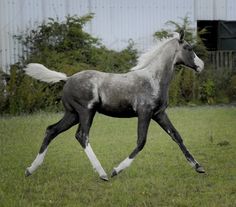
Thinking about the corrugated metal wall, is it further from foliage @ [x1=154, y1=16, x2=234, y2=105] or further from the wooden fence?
the wooden fence

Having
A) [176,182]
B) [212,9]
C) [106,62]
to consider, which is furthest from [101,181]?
[212,9]

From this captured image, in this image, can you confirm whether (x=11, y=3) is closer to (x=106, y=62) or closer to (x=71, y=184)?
(x=106, y=62)

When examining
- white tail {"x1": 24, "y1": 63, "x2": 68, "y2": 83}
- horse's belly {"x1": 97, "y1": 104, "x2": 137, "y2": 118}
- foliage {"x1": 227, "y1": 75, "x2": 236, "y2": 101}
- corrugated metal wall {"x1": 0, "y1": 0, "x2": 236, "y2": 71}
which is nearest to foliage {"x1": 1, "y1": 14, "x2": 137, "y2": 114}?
corrugated metal wall {"x1": 0, "y1": 0, "x2": 236, "y2": 71}

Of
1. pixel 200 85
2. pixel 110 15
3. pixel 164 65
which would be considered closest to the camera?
pixel 164 65

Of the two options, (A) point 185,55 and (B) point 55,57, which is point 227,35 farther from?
(A) point 185,55

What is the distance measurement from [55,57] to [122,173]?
10256mm

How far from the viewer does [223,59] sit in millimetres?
22484

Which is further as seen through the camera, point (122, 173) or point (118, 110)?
point (122, 173)

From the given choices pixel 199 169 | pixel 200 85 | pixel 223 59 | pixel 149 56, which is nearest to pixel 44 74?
pixel 149 56

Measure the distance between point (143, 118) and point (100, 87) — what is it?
787mm

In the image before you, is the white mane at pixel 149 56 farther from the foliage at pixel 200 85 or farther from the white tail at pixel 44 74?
the foliage at pixel 200 85

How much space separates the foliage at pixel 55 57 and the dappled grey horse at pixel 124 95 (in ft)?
28.5

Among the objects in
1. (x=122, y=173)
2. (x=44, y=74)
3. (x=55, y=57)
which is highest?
(x=44, y=74)

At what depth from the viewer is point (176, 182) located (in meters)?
8.36
